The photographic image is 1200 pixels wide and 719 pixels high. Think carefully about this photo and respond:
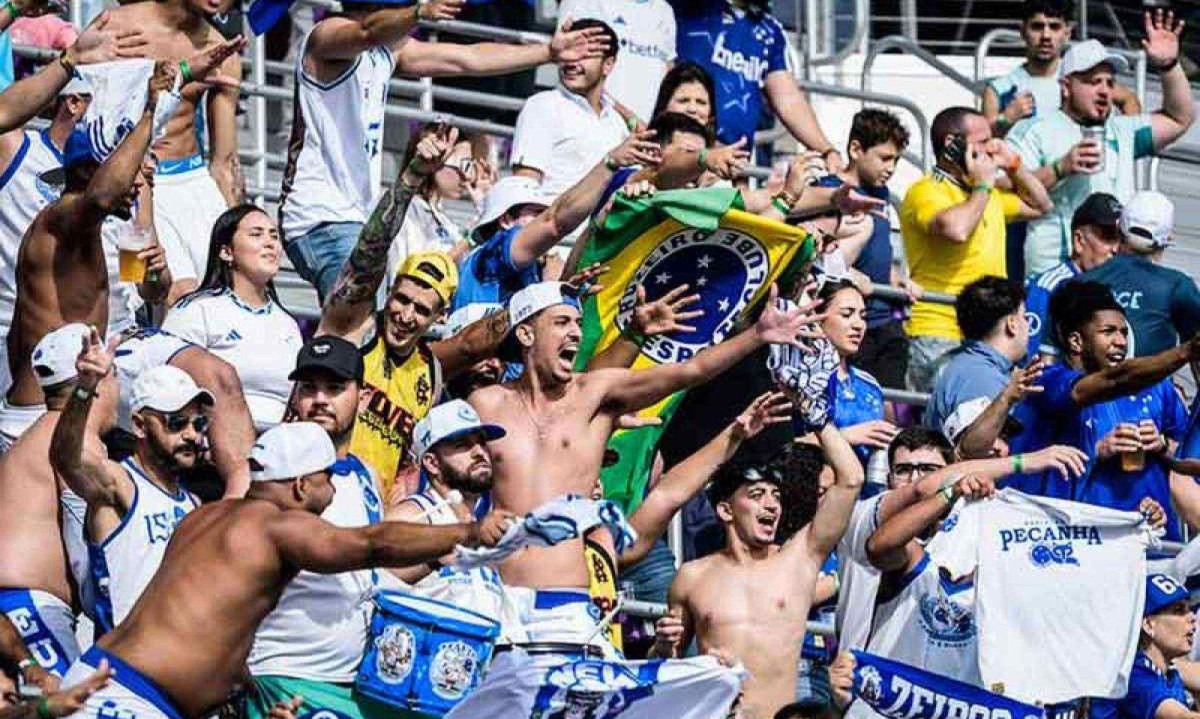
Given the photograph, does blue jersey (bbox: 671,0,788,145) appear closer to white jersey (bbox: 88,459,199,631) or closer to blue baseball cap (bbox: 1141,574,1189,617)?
blue baseball cap (bbox: 1141,574,1189,617)

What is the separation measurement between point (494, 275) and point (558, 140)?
45.0 inches

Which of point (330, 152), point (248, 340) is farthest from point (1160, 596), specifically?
point (248, 340)

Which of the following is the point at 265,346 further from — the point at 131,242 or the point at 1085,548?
the point at 1085,548

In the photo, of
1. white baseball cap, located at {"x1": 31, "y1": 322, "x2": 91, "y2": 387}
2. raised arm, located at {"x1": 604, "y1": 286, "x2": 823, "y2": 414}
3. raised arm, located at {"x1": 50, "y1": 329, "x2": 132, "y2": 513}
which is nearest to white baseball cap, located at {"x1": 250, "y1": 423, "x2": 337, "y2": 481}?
raised arm, located at {"x1": 50, "y1": 329, "x2": 132, "y2": 513}

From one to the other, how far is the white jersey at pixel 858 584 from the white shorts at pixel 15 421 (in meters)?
3.00

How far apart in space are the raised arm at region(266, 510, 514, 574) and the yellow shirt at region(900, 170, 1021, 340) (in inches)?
216

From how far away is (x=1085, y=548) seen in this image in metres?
13.8

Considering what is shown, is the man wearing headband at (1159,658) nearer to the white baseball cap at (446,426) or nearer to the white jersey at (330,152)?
the white baseball cap at (446,426)

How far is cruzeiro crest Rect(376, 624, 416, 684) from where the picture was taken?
11.6 metres

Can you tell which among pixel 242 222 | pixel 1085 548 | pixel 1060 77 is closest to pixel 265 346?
pixel 242 222

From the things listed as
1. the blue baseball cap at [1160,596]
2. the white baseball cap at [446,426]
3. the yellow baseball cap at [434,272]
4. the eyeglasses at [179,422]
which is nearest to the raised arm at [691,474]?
the yellow baseball cap at [434,272]

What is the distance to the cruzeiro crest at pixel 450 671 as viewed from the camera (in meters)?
11.6

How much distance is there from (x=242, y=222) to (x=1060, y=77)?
535cm

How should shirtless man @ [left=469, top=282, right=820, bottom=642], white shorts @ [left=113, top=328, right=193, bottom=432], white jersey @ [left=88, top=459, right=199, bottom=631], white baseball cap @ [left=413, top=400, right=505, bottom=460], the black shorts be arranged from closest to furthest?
white jersey @ [left=88, top=459, right=199, bottom=631]
white baseball cap @ [left=413, top=400, right=505, bottom=460]
white shorts @ [left=113, top=328, right=193, bottom=432]
shirtless man @ [left=469, top=282, right=820, bottom=642]
the black shorts
